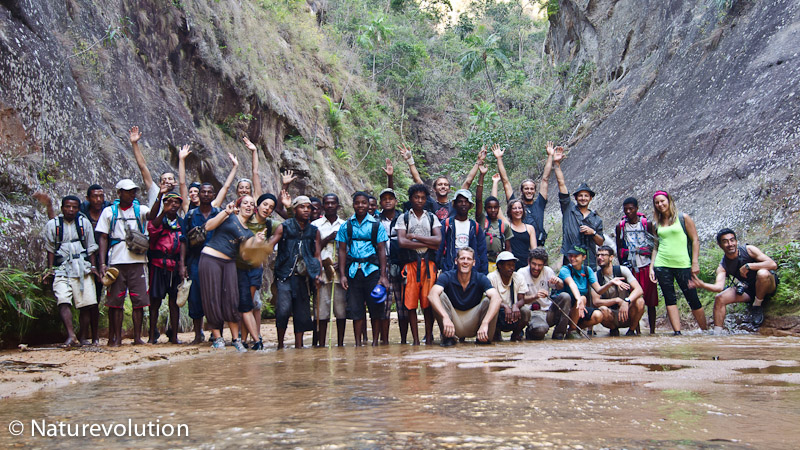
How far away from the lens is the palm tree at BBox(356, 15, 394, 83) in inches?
1253

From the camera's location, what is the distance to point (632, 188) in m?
14.1

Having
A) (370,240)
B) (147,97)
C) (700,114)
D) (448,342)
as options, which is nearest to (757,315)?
(448,342)

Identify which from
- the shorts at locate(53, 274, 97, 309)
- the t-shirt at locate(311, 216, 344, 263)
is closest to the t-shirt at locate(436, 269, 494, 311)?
the t-shirt at locate(311, 216, 344, 263)

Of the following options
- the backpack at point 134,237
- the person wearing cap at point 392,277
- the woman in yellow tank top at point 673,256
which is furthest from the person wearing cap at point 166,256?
the woman in yellow tank top at point 673,256

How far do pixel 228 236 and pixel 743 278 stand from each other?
6161mm

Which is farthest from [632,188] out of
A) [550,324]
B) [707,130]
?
[550,324]

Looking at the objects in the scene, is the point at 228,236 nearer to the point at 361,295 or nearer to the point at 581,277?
the point at 361,295

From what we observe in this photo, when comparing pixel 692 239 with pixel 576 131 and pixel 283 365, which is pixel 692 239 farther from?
pixel 576 131

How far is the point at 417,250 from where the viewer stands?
22.5 ft

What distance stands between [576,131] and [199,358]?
18.4m

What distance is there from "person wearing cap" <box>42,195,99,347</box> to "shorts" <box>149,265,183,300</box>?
688mm

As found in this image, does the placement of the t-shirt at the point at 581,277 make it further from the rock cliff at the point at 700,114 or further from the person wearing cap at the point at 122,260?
the person wearing cap at the point at 122,260

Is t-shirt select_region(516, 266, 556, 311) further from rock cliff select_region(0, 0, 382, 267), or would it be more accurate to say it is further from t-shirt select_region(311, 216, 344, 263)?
rock cliff select_region(0, 0, 382, 267)

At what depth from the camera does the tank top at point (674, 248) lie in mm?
7480
